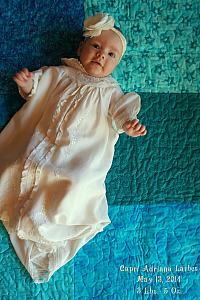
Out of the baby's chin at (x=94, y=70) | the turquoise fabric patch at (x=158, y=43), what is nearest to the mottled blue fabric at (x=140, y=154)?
the turquoise fabric patch at (x=158, y=43)

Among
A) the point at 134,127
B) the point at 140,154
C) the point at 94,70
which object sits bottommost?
the point at 140,154

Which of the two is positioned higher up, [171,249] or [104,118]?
[104,118]

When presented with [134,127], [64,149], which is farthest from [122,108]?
[64,149]

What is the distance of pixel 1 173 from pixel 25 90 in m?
0.21

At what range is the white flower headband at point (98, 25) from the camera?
118 centimetres

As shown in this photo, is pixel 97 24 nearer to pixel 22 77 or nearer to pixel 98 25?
pixel 98 25

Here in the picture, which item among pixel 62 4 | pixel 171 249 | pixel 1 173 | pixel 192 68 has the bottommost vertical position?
pixel 171 249

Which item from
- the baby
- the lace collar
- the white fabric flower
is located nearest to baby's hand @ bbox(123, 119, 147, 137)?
the baby

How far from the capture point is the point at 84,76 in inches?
47.4

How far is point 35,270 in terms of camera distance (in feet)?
3.92

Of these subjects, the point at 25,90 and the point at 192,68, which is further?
the point at 192,68

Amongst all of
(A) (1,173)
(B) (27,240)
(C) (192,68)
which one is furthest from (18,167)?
(C) (192,68)

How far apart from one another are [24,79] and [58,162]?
0.71 feet

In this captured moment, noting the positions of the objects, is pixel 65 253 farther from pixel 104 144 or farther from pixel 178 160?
pixel 178 160
